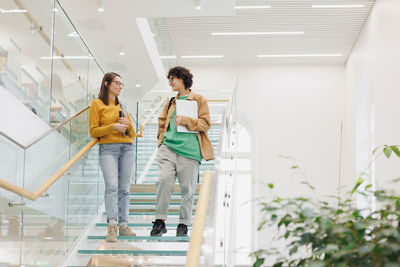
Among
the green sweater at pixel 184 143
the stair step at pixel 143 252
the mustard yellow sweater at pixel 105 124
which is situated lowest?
the stair step at pixel 143 252

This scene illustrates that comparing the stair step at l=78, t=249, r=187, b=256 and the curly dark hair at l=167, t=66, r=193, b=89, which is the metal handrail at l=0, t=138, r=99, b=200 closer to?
the stair step at l=78, t=249, r=187, b=256

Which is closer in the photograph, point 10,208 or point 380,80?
point 10,208

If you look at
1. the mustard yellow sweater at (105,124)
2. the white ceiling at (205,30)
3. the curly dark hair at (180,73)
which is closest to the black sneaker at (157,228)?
the mustard yellow sweater at (105,124)

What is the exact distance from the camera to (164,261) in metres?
5.21

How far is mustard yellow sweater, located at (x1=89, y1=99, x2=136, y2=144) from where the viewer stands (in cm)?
530

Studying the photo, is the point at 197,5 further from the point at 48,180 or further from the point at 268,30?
the point at 48,180

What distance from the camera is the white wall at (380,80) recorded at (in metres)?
10.3

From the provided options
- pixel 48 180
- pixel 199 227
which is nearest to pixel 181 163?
pixel 48 180

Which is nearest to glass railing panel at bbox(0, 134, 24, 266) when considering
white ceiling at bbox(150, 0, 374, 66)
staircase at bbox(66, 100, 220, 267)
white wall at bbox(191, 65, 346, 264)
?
staircase at bbox(66, 100, 220, 267)

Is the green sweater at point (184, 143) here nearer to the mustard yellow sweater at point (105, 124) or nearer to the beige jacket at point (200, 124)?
the beige jacket at point (200, 124)

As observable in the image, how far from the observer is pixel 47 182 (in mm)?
4512

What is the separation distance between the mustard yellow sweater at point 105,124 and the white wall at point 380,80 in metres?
5.58

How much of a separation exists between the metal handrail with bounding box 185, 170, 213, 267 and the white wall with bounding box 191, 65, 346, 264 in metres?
11.9

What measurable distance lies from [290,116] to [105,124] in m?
10.5
